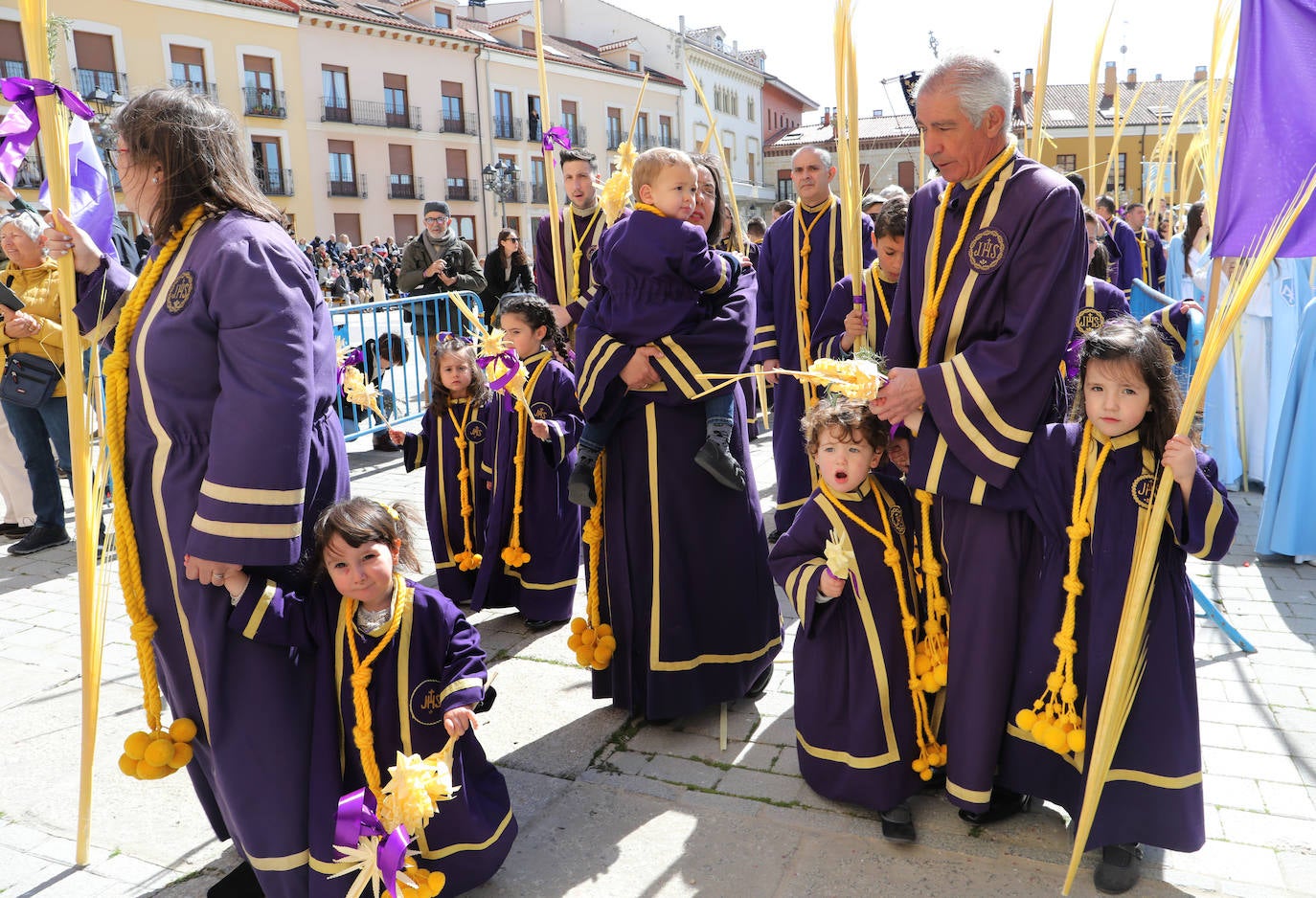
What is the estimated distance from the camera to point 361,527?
8.06 ft

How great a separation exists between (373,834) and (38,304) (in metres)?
4.53

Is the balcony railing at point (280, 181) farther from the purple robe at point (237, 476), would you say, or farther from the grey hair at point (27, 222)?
the purple robe at point (237, 476)

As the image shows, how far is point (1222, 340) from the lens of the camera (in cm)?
222

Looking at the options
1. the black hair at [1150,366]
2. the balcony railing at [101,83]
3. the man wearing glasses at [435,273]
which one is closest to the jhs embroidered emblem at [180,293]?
the black hair at [1150,366]

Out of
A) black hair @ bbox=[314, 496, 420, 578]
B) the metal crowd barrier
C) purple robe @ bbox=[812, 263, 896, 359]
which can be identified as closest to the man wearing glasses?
the metal crowd barrier

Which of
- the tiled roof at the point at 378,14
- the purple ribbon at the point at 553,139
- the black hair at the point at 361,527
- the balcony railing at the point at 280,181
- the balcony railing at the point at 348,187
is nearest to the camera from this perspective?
the black hair at the point at 361,527

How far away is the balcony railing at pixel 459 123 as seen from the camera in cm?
3703

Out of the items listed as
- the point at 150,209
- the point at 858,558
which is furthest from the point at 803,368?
the point at 150,209

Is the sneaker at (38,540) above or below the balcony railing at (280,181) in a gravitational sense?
below

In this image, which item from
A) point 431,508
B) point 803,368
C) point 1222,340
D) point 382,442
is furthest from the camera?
point 382,442

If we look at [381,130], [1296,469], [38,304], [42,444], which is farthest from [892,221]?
[381,130]

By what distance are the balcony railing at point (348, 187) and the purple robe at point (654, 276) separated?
33.2m

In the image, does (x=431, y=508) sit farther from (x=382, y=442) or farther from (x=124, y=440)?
(x=382, y=442)

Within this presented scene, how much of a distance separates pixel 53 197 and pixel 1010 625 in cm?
269
